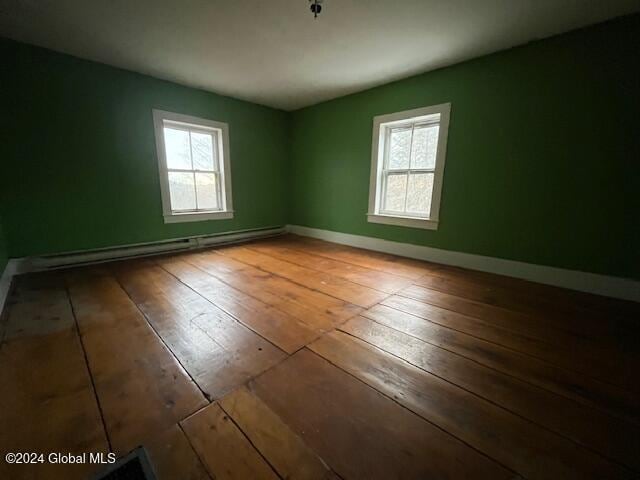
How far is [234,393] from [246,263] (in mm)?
2095

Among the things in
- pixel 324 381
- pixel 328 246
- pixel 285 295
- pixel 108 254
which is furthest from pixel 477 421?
pixel 108 254

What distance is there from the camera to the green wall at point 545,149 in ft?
6.77

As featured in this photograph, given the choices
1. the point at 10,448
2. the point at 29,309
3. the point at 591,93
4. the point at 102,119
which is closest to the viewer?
the point at 10,448

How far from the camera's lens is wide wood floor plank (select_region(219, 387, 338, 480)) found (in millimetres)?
811

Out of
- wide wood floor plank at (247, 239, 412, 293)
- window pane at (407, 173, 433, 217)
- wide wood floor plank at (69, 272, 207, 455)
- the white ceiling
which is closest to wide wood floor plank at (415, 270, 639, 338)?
wide wood floor plank at (247, 239, 412, 293)

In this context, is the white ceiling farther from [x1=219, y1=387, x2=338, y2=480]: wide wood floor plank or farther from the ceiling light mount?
[x1=219, y1=387, x2=338, y2=480]: wide wood floor plank

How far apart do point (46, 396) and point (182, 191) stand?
117 inches

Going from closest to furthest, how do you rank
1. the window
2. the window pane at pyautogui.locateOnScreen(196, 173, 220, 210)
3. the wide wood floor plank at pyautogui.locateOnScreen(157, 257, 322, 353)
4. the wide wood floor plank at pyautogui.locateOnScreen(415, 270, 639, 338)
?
the wide wood floor plank at pyautogui.locateOnScreen(157, 257, 322, 353), the wide wood floor plank at pyautogui.locateOnScreen(415, 270, 639, 338), the window, the window pane at pyautogui.locateOnScreen(196, 173, 220, 210)

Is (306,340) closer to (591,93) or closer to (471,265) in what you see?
(471,265)

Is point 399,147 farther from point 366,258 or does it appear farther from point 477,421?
point 477,421

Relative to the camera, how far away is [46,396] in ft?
3.63

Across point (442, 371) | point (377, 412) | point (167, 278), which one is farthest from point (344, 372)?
point (167, 278)

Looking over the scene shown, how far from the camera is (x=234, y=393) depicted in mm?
1129

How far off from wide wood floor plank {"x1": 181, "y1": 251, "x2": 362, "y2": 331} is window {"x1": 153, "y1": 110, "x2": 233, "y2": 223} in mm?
1015
